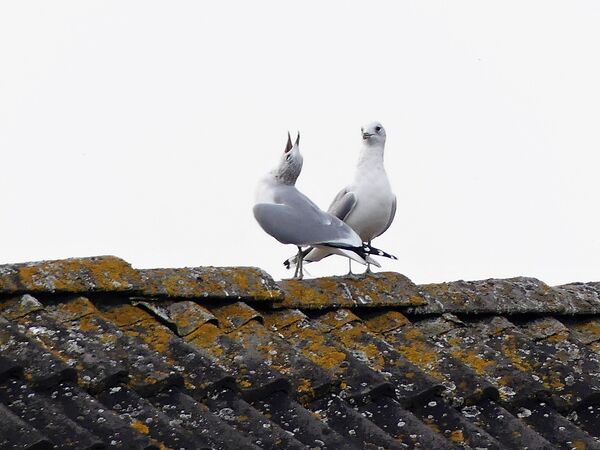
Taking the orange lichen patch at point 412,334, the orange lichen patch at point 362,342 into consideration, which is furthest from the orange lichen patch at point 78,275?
the orange lichen patch at point 412,334

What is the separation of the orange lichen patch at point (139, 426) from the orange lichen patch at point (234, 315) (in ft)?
4.01

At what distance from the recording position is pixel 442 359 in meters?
6.06

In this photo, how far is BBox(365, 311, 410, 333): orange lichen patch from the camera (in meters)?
6.50

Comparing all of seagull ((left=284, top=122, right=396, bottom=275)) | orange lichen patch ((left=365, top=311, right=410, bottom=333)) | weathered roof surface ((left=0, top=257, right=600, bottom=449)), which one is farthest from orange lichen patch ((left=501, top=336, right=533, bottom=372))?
seagull ((left=284, top=122, right=396, bottom=275))

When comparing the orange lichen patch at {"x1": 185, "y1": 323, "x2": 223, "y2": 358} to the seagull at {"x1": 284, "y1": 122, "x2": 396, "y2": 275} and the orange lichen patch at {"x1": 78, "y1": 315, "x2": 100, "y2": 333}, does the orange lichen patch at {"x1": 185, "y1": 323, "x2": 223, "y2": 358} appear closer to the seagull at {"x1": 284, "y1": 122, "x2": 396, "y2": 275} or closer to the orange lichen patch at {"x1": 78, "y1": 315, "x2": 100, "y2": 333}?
the orange lichen patch at {"x1": 78, "y1": 315, "x2": 100, "y2": 333}

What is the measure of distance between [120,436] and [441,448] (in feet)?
4.01

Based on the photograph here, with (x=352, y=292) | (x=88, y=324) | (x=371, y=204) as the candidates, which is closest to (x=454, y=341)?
(x=352, y=292)

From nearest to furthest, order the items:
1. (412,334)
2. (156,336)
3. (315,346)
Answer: (156,336), (315,346), (412,334)

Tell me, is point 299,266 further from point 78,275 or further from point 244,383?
point 244,383

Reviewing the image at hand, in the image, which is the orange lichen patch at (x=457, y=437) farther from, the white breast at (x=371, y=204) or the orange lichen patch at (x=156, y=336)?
the white breast at (x=371, y=204)

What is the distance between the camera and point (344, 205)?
830 centimetres

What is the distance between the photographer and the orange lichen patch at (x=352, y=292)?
6.50 meters

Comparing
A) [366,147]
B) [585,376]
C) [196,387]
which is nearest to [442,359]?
[585,376]

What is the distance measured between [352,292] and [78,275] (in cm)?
140
